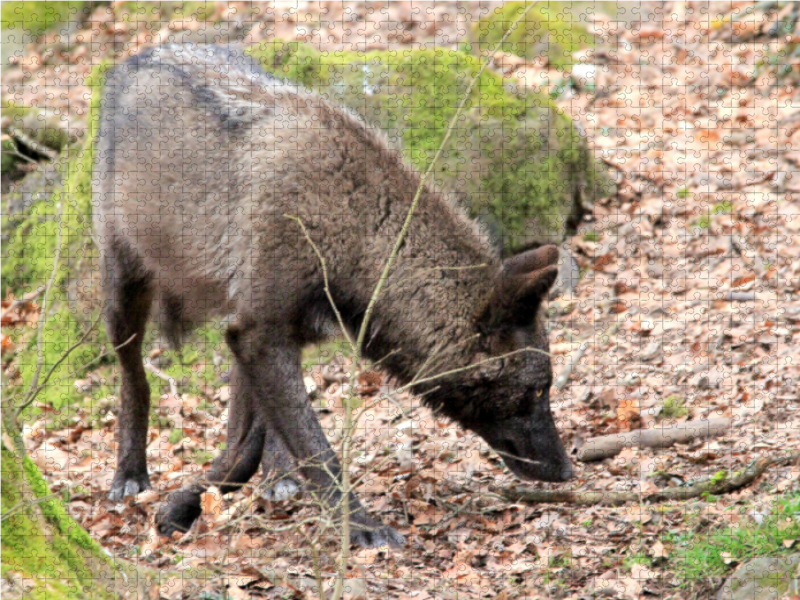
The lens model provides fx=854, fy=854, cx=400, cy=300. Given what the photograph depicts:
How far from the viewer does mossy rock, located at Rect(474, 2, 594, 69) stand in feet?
35.4

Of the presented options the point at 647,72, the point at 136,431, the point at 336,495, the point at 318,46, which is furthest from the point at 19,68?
the point at 336,495

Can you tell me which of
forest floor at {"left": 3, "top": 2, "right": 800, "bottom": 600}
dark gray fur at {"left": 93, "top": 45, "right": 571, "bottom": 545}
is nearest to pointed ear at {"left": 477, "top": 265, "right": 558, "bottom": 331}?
dark gray fur at {"left": 93, "top": 45, "right": 571, "bottom": 545}

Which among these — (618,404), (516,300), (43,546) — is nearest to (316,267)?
(516,300)

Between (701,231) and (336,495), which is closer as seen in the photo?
(336,495)

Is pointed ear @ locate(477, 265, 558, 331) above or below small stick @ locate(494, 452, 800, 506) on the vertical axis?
above

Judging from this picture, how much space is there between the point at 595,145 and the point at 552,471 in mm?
4988

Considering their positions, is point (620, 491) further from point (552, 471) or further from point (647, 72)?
point (647, 72)

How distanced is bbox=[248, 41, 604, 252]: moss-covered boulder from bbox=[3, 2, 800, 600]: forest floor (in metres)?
0.61

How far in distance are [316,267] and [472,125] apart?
375 cm

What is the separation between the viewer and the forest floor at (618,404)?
14.6ft

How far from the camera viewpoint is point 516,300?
5152mm

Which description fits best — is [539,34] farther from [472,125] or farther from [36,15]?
[36,15]

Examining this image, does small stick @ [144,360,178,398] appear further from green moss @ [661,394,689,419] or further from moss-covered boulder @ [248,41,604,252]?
green moss @ [661,394,689,419]

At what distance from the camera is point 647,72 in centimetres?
1034
